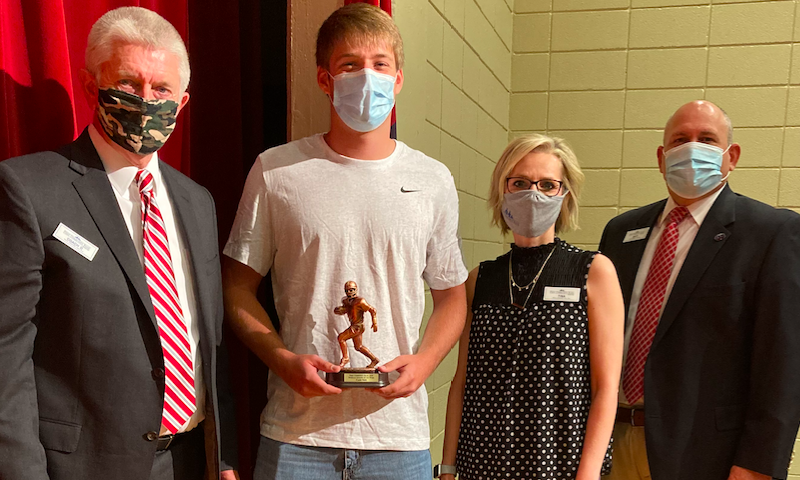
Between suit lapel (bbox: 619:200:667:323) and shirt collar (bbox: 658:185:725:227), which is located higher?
shirt collar (bbox: 658:185:725:227)

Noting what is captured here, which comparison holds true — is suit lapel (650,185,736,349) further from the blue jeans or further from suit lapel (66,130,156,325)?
suit lapel (66,130,156,325)

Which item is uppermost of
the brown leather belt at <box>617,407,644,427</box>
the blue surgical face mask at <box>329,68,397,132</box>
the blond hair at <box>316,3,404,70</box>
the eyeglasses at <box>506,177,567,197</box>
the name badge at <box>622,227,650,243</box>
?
the blond hair at <box>316,3,404,70</box>

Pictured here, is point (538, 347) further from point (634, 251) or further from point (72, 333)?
point (72, 333)

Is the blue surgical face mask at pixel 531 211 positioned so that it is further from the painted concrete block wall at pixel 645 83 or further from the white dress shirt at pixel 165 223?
the painted concrete block wall at pixel 645 83

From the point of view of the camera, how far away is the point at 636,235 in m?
2.16

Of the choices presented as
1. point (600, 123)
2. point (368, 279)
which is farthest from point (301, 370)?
point (600, 123)

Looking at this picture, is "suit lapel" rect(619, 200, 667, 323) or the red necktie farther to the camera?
"suit lapel" rect(619, 200, 667, 323)

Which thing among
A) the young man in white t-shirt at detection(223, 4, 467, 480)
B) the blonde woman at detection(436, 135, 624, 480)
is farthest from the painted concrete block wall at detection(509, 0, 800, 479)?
the young man in white t-shirt at detection(223, 4, 467, 480)

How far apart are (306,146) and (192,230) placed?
0.40 meters

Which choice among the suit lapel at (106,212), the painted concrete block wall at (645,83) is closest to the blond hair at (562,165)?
the suit lapel at (106,212)

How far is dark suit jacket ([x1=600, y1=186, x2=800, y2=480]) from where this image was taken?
174cm

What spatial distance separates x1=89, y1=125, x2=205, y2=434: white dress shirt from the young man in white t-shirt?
0.15 metres

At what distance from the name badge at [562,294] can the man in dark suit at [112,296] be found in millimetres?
961

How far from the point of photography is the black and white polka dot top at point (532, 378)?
166cm
